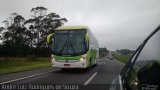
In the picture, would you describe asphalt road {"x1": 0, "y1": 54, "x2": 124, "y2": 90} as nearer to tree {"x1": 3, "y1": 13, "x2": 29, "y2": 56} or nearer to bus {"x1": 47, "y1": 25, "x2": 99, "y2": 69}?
bus {"x1": 47, "y1": 25, "x2": 99, "y2": 69}

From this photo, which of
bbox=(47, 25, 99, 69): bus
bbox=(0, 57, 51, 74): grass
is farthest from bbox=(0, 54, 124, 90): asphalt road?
bbox=(0, 57, 51, 74): grass

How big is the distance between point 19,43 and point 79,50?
2985 inches

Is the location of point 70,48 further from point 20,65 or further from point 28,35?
point 28,35

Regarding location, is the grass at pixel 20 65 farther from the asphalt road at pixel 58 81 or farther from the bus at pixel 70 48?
the asphalt road at pixel 58 81

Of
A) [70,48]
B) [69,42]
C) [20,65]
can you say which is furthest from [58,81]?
[20,65]

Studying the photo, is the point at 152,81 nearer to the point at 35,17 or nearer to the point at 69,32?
the point at 69,32

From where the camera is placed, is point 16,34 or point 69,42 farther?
point 16,34

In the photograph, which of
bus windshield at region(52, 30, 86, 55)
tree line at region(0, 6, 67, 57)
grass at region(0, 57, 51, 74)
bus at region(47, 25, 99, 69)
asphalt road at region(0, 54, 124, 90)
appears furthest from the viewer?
tree line at region(0, 6, 67, 57)

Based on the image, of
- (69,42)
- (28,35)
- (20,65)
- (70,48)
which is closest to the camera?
(70,48)

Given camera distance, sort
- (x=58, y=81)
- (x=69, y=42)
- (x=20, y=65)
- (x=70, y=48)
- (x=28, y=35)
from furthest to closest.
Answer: (x=28, y=35) → (x=20, y=65) → (x=69, y=42) → (x=70, y=48) → (x=58, y=81)

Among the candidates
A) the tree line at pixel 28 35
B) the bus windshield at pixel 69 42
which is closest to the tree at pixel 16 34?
the tree line at pixel 28 35

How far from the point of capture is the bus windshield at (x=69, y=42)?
798 inches

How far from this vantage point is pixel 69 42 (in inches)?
806

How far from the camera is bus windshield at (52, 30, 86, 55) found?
66.5ft
